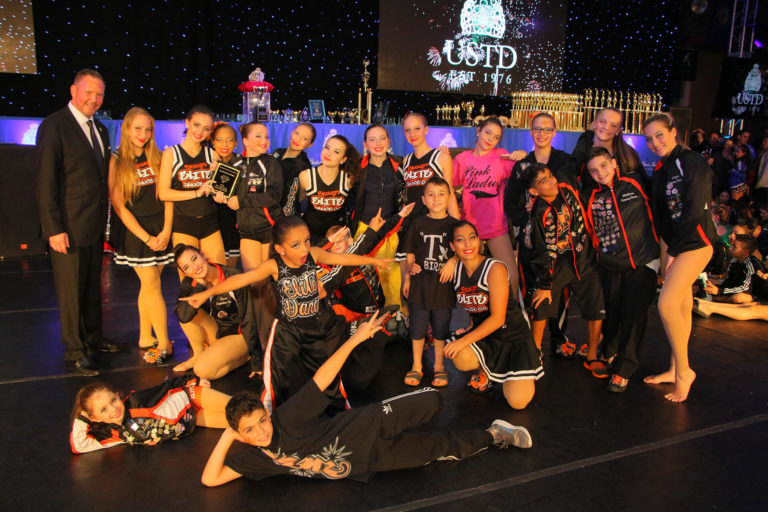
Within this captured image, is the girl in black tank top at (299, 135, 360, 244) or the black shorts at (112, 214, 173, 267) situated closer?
the black shorts at (112, 214, 173, 267)

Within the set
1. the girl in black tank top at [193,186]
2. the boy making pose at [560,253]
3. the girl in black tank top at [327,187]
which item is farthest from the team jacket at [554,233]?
the girl in black tank top at [193,186]

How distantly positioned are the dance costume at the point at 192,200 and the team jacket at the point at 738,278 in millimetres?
4328

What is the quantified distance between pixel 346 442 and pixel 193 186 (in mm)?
2086

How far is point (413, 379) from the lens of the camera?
11.1 feet

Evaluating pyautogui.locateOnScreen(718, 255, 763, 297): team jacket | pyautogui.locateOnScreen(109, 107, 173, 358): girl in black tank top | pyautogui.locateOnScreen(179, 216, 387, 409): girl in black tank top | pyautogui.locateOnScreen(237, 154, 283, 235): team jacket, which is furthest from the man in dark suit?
pyautogui.locateOnScreen(718, 255, 763, 297): team jacket

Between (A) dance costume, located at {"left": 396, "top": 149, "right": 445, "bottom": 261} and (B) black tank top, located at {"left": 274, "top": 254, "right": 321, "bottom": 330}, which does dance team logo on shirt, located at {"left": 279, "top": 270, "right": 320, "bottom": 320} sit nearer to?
(B) black tank top, located at {"left": 274, "top": 254, "right": 321, "bottom": 330}

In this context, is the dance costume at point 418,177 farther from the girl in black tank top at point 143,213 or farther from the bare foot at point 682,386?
the bare foot at point 682,386

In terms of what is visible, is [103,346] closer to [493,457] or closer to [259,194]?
[259,194]

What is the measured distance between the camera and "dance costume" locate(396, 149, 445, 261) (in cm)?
388

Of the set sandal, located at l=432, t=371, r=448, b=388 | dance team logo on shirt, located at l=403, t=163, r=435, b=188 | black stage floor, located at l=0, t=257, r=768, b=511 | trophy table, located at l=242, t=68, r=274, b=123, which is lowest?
black stage floor, located at l=0, t=257, r=768, b=511

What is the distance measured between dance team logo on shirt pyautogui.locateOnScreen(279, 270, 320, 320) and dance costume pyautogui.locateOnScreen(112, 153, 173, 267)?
119 centimetres

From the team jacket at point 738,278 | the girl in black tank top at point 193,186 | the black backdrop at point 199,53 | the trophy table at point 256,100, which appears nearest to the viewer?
the girl in black tank top at point 193,186

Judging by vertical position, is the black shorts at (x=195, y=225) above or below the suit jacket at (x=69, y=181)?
below

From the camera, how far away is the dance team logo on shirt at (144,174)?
11.9 feet
